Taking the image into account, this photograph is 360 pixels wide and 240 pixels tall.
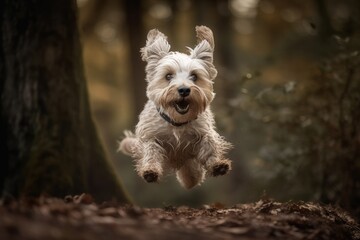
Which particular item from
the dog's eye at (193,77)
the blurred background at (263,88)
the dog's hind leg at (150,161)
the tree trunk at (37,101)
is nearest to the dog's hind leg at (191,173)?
the dog's hind leg at (150,161)

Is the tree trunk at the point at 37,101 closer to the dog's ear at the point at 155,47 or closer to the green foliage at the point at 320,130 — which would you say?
the dog's ear at the point at 155,47

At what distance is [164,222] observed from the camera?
15.4 ft

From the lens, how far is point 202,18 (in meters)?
20.3

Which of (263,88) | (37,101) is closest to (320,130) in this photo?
(263,88)

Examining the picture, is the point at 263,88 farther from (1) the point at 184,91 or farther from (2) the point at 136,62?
(2) the point at 136,62

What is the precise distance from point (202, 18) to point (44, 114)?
1405 centimetres

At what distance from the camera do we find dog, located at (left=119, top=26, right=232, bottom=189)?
21.2 feet

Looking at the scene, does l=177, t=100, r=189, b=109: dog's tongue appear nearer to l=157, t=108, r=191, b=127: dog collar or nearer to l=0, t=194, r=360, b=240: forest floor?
l=157, t=108, r=191, b=127: dog collar

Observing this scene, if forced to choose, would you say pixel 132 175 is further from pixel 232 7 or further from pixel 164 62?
pixel 164 62

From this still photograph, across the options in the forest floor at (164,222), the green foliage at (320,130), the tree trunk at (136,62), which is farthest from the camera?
the tree trunk at (136,62)

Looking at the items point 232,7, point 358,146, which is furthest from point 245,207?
point 232,7

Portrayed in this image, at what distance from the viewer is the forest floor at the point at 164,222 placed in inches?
140

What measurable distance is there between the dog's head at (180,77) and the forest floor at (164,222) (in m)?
1.21

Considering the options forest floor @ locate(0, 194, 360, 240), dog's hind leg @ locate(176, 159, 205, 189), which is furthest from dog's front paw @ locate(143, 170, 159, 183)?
dog's hind leg @ locate(176, 159, 205, 189)
